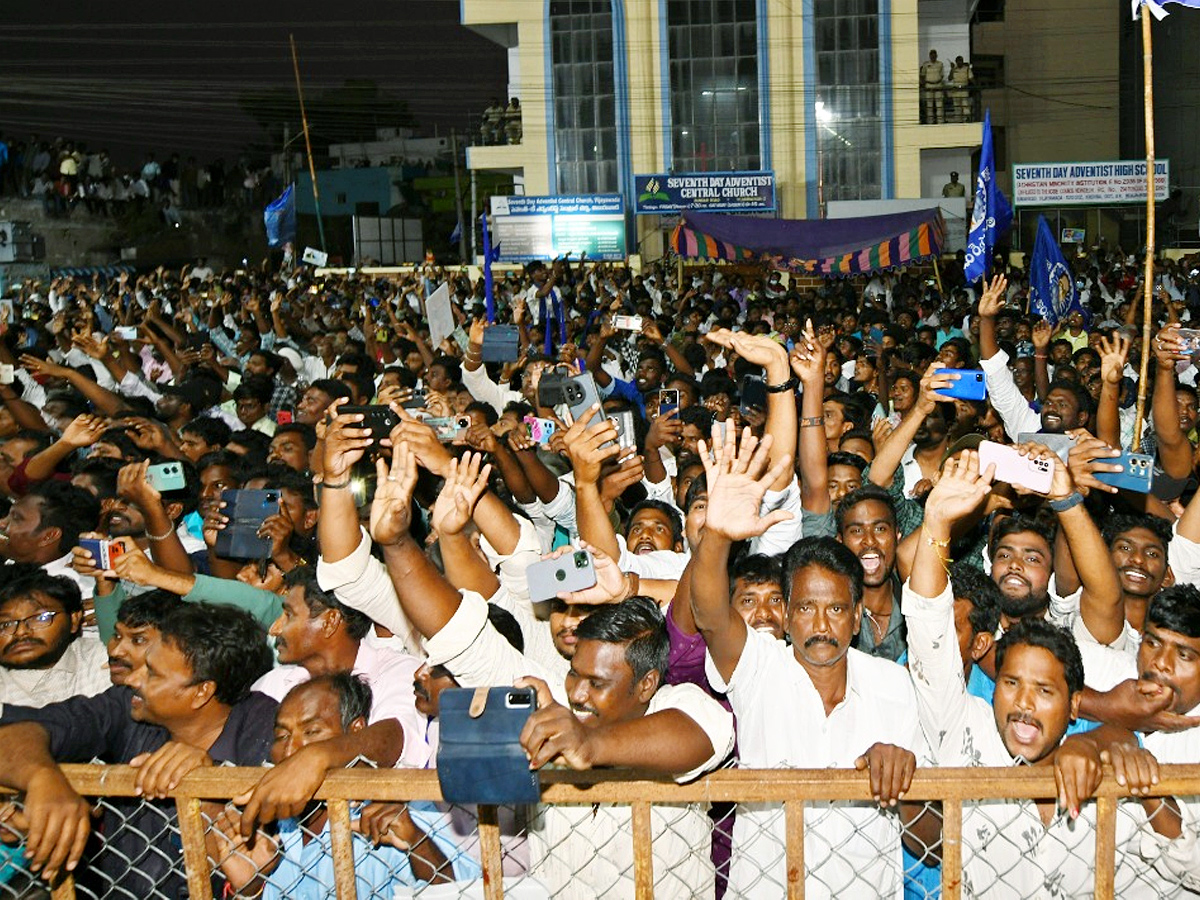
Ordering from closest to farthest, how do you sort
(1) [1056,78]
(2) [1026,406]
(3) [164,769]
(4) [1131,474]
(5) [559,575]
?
(3) [164,769], (5) [559,575], (4) [1131,474], (2) [1026,406], (1) [1056,78]

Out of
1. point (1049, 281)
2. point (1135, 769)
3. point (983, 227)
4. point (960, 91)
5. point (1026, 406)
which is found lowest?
point (1135, 769)

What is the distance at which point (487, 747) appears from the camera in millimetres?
2160

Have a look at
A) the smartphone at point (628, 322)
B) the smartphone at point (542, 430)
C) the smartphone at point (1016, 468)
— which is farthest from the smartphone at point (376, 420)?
the smartphone at point (628, 322)

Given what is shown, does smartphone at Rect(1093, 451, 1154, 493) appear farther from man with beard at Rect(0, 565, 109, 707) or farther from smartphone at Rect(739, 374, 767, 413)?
man with beard at Rect(0, 565, 109, 707)

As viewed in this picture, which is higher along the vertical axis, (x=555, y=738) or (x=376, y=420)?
(x=376, y=420)

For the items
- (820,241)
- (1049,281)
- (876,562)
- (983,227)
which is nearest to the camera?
(876,562)

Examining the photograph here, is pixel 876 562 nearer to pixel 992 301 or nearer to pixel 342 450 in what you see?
pixel 342 450

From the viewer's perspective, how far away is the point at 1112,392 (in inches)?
223

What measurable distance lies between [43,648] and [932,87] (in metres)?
23.5

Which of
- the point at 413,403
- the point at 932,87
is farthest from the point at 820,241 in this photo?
the point at 413,403

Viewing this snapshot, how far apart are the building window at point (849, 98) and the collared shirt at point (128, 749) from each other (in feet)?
76.1

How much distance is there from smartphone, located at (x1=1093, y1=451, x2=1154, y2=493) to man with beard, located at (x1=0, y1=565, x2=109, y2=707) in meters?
3.21

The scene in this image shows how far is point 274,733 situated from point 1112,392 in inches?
166

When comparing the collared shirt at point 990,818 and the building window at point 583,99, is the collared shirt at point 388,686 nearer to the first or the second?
the collared shirt at point 990,818
